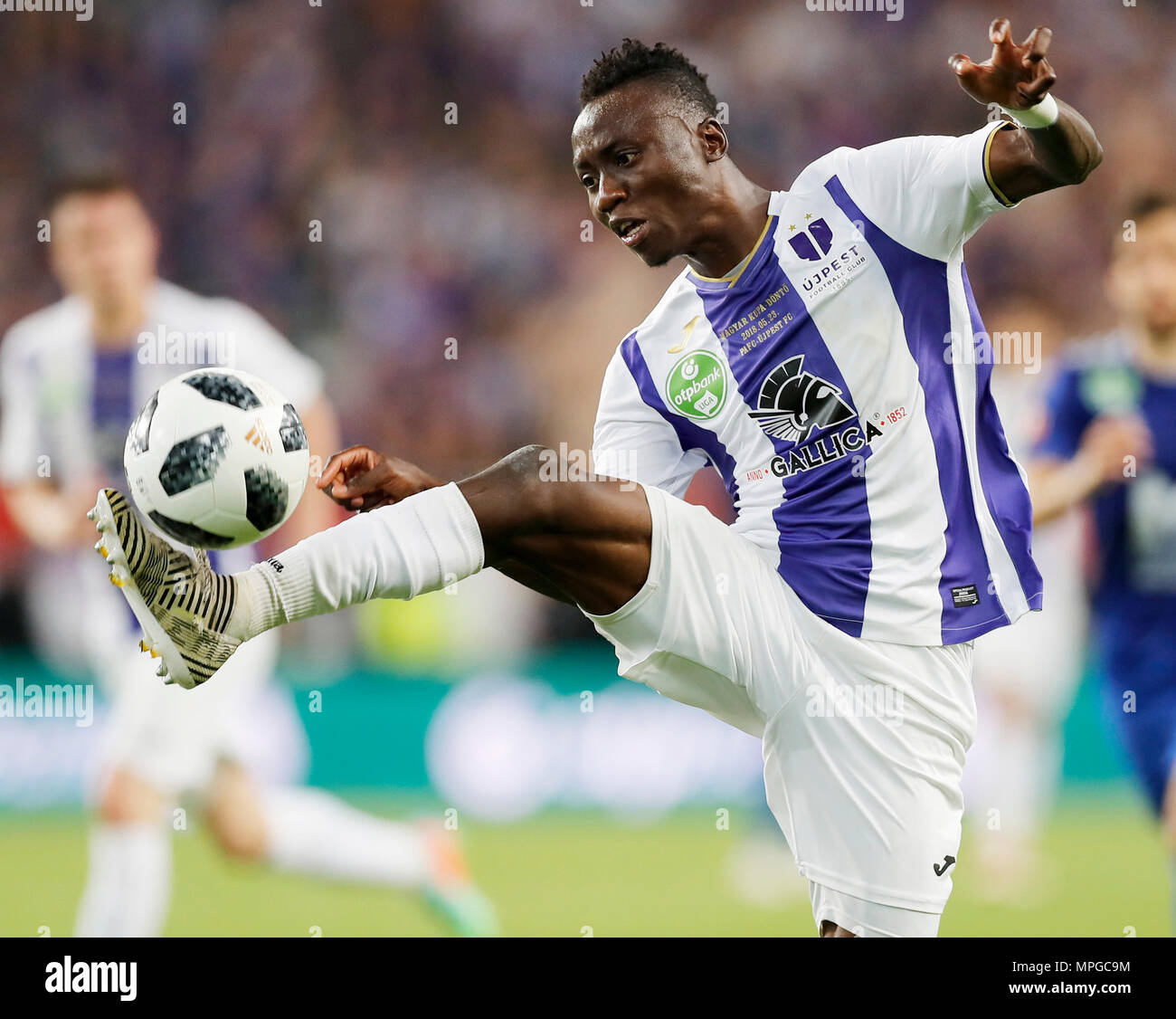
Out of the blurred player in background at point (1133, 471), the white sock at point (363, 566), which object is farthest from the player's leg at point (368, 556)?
the blurred player in background at point (1133, 471)

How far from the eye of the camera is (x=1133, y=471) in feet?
16.0

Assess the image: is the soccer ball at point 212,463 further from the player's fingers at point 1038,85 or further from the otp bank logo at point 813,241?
the player's fingers at point 1038,85

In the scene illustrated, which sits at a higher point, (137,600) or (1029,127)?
(1029,127)

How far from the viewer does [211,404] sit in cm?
258

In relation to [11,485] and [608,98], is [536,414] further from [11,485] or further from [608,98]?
[608,98]

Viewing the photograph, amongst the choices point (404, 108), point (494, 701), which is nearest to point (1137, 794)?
point (494, 701)

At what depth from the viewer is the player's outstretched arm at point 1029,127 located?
245 centimetres

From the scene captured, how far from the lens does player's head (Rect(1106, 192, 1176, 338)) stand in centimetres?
495

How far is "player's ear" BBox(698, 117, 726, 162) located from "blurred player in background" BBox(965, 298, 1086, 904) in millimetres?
2575

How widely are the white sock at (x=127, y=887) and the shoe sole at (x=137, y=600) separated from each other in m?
2.55

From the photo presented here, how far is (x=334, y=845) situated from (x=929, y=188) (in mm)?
3091

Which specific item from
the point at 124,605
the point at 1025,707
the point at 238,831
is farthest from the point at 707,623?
the point at 1025,707

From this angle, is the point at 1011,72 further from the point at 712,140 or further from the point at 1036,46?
the point at 712,140

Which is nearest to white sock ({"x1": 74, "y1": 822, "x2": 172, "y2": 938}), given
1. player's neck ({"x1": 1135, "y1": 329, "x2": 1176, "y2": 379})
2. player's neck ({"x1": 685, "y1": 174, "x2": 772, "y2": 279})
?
player's neck ({"x1": 685, "y1": 174, "x2": 772, "y2": 279})
